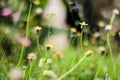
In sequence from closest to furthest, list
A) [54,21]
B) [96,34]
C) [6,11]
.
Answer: [6,11] → [54,21] → [96,34]

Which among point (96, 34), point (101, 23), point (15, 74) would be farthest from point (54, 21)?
point (15, 74)

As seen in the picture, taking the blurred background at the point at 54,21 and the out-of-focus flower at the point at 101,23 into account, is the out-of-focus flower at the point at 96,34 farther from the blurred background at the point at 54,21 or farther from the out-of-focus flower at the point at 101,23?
the out-of-focus flower at the point at 101,23

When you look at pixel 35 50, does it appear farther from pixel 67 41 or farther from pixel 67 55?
pixel 67 41

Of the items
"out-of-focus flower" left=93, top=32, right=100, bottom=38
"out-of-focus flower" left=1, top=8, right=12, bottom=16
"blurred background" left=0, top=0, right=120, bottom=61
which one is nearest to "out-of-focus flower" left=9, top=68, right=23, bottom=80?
"blurred background" left=0, top=0, right=120, bottom=61

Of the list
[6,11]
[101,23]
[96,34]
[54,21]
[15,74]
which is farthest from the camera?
[101,23]

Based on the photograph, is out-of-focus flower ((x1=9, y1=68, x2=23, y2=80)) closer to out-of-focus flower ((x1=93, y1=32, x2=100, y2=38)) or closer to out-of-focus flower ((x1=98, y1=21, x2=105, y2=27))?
out-of-focus flower ((x1=93, y1=32, x2=100, y2=38))

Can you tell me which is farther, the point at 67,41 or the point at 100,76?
the point at 67,41

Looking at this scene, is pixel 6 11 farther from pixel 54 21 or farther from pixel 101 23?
pixel 101 23

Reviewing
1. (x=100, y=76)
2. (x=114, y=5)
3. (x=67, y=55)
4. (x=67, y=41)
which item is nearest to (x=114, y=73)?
(x=100, y=76)

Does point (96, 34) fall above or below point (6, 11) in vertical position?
below

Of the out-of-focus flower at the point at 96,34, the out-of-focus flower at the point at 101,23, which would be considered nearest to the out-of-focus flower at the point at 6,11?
the out-of-focus flower at the point at 96,34

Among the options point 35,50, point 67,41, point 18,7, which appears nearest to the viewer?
point 35,50

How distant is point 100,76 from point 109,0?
4.96 ft

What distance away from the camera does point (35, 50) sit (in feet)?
10.0
